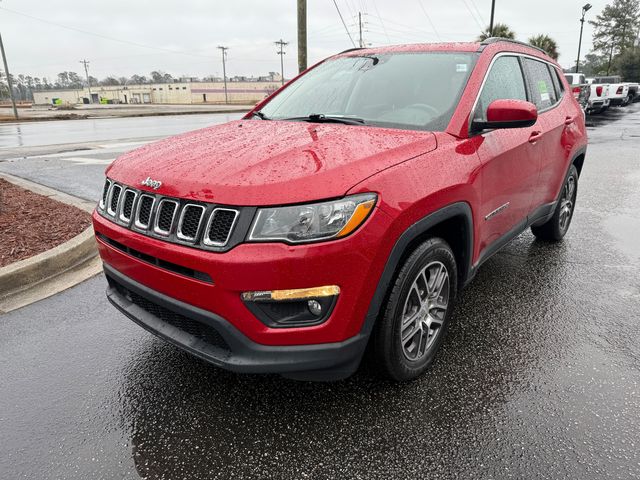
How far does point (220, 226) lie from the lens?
6.63 feet

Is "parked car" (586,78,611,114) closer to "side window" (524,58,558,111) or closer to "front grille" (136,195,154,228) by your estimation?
"side window" (524,58,558,111)

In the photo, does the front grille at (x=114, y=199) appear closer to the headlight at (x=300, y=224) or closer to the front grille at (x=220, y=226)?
the front grille at (x=220, y=226)

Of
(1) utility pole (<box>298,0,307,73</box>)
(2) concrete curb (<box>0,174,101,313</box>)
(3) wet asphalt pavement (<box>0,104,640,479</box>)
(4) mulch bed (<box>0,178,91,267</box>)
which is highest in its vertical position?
(1) utility pole (<box>298,0,307,73</box>)

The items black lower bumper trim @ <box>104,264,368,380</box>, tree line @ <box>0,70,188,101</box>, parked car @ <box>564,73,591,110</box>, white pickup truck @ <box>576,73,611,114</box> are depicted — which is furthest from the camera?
tree line @ <box>0,70,188,101</box>

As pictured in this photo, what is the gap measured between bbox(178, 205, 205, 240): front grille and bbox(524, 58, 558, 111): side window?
2997 mm

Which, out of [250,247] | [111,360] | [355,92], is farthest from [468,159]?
[111,360]

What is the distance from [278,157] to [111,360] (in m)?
1.70

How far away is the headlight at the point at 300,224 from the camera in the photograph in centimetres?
197

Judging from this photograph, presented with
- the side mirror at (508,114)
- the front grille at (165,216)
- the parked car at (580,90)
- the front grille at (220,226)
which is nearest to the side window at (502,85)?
the side mirror at (508,114)

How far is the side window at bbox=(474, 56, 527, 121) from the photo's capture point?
297 cm

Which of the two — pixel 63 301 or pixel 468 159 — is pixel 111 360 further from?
pixel 468 159

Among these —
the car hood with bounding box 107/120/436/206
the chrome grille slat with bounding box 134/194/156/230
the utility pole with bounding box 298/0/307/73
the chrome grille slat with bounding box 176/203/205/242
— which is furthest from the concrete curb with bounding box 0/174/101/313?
the utility pole with bounding box 298/0/307/73

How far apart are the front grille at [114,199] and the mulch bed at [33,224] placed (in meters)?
2.07

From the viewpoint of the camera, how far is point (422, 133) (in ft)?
8.57
